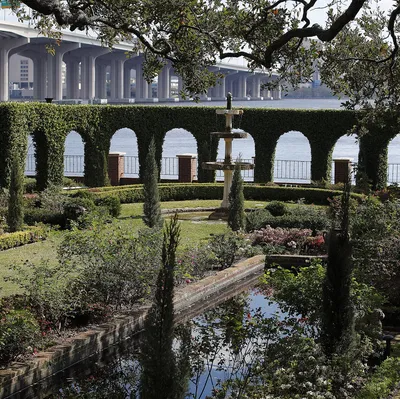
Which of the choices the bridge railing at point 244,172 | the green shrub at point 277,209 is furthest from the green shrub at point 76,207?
the bridge railing at point 244,172

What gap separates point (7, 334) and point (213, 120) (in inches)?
845

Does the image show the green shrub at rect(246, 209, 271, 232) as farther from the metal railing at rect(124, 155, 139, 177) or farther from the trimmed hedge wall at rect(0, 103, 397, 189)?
the metal railing at rect(124, 155, 139, 177)

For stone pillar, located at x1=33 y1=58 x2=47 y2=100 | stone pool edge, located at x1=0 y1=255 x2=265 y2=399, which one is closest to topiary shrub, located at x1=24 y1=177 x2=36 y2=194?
stone pool edge, located at x1=0 y1=255 x2=265 y2=399

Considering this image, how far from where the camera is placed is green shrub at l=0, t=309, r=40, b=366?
8352 millimetres

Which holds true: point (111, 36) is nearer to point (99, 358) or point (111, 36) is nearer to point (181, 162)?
point (99, 358)

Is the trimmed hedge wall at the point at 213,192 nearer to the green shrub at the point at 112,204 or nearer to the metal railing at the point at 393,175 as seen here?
the green shrub at the point at 112,204

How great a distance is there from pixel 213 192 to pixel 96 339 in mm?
16091

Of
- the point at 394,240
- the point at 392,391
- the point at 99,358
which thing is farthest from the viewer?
the point at 394,240

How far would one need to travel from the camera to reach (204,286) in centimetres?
1218

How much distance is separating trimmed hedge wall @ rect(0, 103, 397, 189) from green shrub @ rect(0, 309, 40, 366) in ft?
51.5

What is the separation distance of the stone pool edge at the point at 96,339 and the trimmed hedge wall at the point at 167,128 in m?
12.7

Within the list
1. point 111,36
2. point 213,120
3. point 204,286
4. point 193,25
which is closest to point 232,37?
point 193,25

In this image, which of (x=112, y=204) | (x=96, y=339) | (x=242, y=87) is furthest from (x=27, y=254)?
(x=242, y=87)

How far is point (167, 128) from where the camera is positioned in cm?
2928
